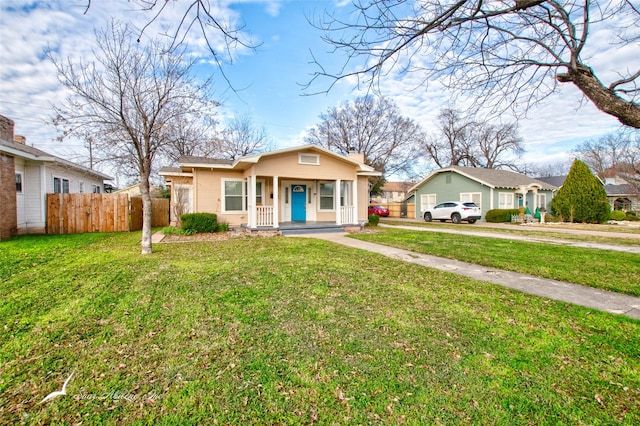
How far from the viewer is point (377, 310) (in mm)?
3971

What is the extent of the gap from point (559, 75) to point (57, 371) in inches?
265

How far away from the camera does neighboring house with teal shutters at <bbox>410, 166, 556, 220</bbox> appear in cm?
2266

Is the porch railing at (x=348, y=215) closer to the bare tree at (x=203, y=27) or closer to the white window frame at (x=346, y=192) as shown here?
the white window frame at (x=346, y=192)

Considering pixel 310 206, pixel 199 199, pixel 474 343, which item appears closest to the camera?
pixel 474 343

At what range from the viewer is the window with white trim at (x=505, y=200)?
75.1 feet

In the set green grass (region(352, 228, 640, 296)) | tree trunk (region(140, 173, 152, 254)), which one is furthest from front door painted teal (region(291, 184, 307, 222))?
tree trunk (region(140, 173, 152, 254))

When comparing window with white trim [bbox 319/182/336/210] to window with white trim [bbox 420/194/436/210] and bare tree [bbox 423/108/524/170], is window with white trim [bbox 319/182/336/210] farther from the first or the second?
bare tree [bbox 423/108/524/170]

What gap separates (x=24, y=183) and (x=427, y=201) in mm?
26225

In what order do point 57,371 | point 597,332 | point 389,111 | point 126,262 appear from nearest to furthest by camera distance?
point 57,371 < point 597,332 < point 126,262 < point 389,111

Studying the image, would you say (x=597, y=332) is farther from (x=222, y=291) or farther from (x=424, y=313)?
(x=222, y=291)

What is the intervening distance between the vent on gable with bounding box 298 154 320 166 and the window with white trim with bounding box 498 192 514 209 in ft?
55.1

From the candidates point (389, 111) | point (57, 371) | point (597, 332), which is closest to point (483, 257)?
point (597, 332)

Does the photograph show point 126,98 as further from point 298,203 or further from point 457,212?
point 457,212

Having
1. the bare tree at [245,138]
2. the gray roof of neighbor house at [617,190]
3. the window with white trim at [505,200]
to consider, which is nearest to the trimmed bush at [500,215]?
the window with white trim at [505,200]
